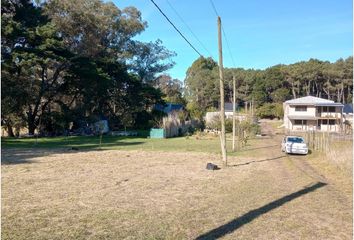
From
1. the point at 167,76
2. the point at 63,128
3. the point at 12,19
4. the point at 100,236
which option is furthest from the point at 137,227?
the point at 167,76

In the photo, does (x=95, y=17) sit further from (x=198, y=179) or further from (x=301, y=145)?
(x=198, y=179)

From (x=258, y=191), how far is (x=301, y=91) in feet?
332

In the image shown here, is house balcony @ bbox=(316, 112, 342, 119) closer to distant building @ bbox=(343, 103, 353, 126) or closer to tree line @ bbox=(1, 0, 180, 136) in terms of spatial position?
distant building @ bbox=(343, 103, 353, 126)

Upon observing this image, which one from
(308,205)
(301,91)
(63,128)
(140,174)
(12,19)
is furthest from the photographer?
(301,91)

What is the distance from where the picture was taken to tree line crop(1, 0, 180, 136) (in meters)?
37.2

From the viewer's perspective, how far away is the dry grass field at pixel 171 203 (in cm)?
758

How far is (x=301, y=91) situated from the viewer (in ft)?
355

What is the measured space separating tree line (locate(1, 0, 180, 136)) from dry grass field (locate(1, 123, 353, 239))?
21794mm

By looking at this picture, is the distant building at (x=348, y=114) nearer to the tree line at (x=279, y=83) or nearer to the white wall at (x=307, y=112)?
the white wall at (x=307, y=112)

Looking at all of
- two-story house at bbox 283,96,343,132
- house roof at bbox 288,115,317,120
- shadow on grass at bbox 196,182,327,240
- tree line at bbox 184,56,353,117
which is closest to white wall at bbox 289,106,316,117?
two-story house at bbox 283,96,343,132

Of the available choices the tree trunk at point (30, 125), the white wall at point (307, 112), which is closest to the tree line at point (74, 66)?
the tree trunk at point (30, 125)

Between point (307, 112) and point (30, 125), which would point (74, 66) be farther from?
point (307, 112)

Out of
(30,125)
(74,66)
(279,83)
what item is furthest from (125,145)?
(279,83)

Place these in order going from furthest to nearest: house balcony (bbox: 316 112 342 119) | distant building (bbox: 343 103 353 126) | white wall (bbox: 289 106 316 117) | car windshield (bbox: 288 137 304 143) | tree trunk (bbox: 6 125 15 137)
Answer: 1. distant building (bbox: 343 103 353 126)
2. white wall (bbox: 289 106 316 117)
3. house balcony (bbox: 316 112 342 119)
4. tree trunk (bbox: 6 125 15 137)
5. car windshield (bbox: 288 137 304 143)
